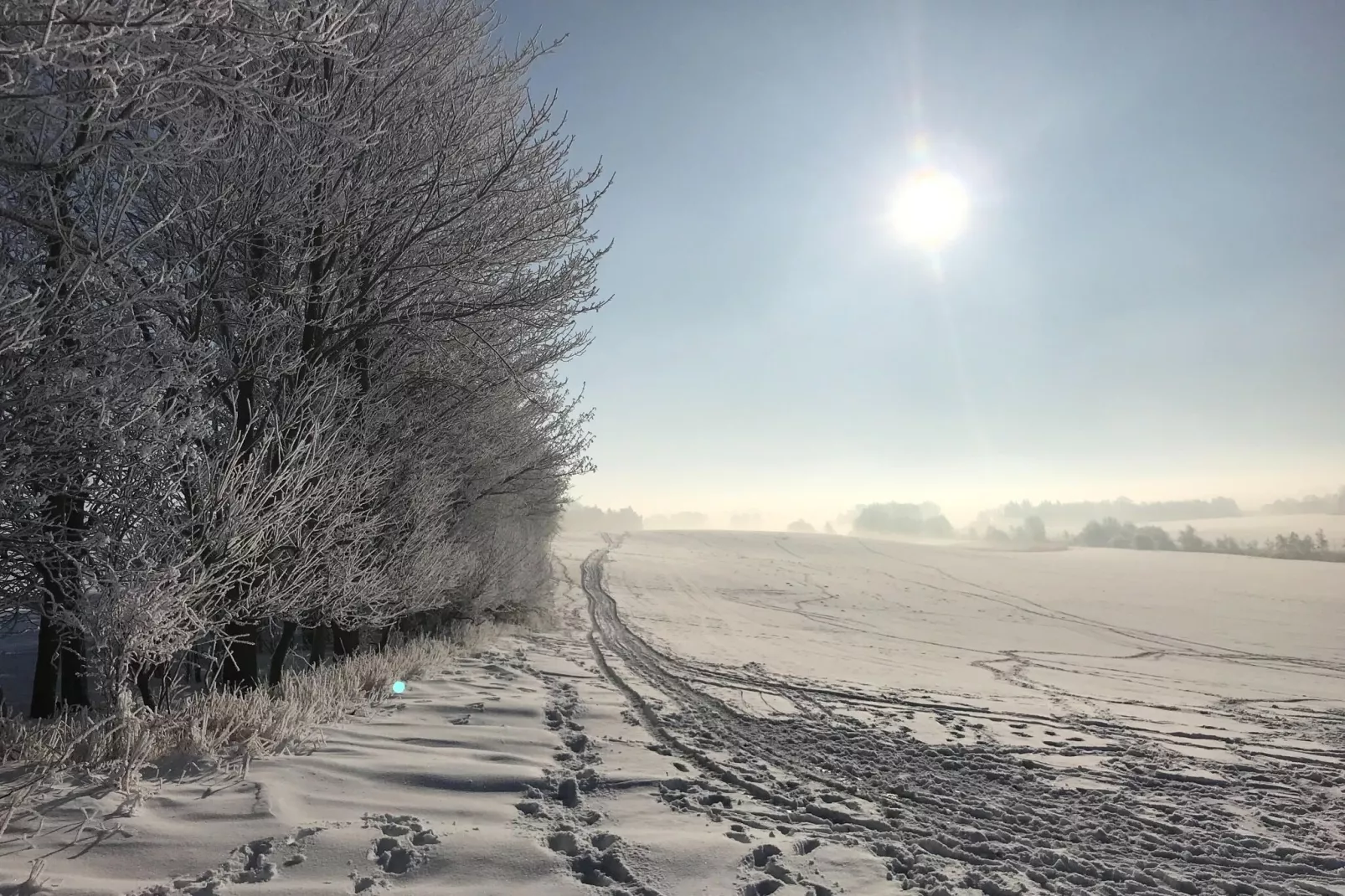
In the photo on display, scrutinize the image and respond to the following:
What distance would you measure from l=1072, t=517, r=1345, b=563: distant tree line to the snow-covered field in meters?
46.7

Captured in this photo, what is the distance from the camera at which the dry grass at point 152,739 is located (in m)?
3.31

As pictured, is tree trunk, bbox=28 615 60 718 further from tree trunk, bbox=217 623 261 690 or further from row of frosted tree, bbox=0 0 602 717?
tree trunk, bbox=217 623 261 690

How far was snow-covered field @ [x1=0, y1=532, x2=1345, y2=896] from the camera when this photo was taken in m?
2.90

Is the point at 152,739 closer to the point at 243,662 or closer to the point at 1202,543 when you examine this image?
the point at 243,662

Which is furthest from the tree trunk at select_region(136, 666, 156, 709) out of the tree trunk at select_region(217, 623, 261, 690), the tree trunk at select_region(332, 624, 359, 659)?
the tree trunk at select_region(332, 624, 359, 659)

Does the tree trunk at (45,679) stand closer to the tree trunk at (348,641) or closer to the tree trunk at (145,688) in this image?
the tree trunk at (145,688)

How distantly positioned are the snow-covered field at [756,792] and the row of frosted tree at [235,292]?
1464 millimetres

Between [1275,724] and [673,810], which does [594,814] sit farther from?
[1275,724]

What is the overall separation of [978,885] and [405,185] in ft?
19.0

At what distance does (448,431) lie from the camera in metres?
8.59

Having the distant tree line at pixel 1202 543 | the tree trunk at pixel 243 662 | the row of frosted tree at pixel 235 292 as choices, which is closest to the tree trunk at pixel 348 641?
the row of frosted tree at pixel 235 292

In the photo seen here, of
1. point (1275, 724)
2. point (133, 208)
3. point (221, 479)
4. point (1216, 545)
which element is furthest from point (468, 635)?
point (1216, 545)

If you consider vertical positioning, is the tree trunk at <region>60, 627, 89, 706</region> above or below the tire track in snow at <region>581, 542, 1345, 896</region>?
above

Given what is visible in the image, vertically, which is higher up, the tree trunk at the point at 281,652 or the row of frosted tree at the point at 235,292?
the row of frosted tree at the point at 235,292
